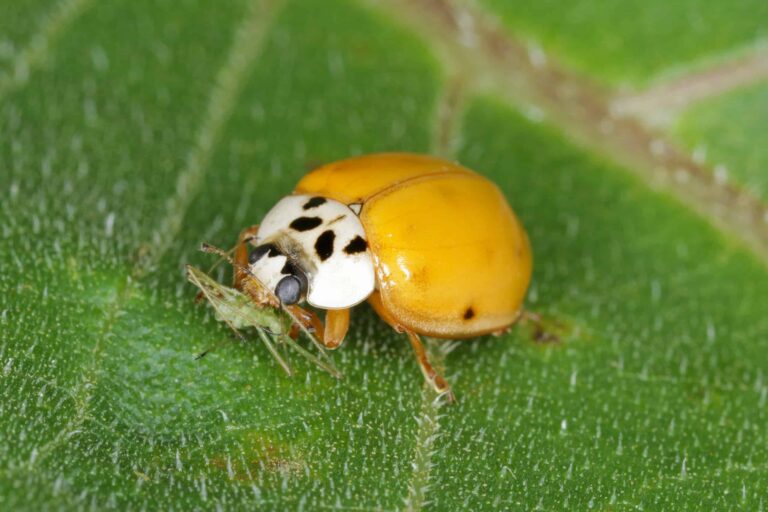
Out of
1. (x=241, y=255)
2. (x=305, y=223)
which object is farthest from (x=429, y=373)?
(x=241, y=255)

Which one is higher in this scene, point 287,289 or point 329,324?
point 287,289

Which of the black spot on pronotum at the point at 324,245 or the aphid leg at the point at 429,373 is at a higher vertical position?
the black spot on pronotum at the point at 324,245

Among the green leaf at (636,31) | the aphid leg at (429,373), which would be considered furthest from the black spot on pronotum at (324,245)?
the green leaf at (636,31)

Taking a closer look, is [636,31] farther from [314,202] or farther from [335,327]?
[335,327]

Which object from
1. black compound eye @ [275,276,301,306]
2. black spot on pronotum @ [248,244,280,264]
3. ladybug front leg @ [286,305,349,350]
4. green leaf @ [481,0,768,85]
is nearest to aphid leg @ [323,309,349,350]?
ladybug front leg @ [286,305,349,350]

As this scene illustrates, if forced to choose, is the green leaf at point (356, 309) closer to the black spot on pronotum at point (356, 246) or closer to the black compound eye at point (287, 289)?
the black compound eye at point (287, 289)

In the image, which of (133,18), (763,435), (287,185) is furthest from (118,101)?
(763,435)

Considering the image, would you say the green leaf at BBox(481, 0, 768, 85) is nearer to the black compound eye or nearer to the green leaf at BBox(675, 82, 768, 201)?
the green leaf at BBox(675, 82, 768, 201)
